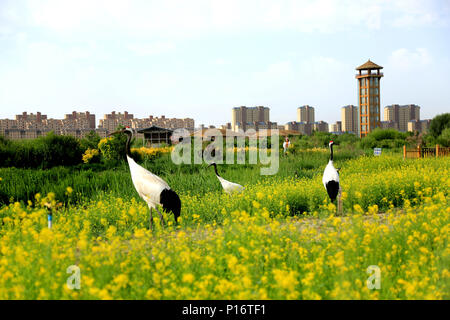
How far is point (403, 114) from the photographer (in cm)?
7362

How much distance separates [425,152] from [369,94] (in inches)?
815

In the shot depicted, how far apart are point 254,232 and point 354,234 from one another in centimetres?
121

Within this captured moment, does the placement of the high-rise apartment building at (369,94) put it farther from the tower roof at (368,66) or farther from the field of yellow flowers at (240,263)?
the field of yellow flowers at (240,263)

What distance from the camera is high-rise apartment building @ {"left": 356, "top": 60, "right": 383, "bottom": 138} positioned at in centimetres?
3756

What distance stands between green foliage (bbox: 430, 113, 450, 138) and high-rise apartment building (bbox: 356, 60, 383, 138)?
25.0ft

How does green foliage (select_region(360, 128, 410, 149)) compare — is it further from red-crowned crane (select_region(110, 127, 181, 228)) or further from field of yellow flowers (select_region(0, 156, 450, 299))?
red-crowned crane (select_region(110, 127, 181, 228))

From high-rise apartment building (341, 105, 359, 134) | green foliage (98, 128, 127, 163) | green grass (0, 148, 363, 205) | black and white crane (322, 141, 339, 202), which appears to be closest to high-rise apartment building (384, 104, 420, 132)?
high-rise apartment building (341, 105, 359, 134)

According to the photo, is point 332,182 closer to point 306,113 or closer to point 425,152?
point 425,152

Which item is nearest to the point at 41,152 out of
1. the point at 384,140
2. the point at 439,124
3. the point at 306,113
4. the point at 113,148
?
the point at 113,148

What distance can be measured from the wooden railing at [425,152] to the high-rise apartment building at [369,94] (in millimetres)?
19616

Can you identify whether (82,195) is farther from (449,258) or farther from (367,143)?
(367,143)

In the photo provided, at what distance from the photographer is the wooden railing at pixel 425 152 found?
58.9 feet
